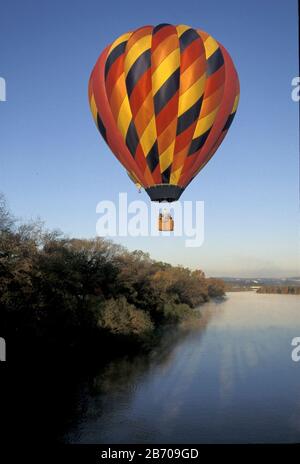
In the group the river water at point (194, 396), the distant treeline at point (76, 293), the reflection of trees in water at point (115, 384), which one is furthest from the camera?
the distant treeline at point (76, 293)

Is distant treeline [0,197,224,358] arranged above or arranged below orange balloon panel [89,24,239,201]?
below

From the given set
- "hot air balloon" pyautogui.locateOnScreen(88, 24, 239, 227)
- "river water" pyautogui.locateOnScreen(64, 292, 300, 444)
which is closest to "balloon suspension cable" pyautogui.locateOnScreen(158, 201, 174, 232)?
"hot air balloon" pyautogui.locateOnScreen(88, 24, 239, 227)

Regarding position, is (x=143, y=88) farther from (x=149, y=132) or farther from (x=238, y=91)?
(x=238, y=91)

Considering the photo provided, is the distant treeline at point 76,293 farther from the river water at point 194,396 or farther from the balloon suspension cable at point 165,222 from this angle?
the balloon suspension cable at point 165,222

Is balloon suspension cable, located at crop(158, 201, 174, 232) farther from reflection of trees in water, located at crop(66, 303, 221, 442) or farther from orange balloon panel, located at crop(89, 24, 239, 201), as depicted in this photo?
reflection of trees in water, located at crop(66, 303, 221, 442)

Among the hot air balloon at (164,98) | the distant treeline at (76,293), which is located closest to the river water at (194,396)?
the distant treeline at (76,293)

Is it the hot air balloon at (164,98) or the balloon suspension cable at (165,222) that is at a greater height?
the hot air balloon at (164,98)

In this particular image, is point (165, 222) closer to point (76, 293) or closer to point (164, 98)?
point (164, 98)
